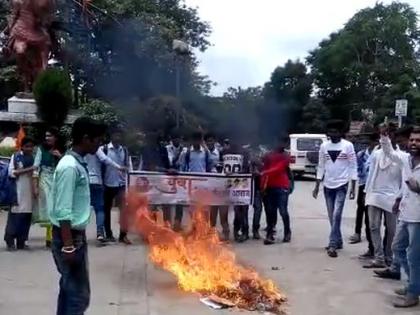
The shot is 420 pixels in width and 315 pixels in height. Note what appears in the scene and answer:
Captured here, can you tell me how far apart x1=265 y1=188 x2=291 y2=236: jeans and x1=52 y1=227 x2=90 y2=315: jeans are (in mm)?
5271

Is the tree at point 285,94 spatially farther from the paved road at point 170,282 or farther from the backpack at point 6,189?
the backpack at point 6,189

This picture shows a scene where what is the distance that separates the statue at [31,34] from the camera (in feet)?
48.3

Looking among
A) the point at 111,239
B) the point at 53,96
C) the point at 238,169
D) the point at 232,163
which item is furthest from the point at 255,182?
the point at 53,96

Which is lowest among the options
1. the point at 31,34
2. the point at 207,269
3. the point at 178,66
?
the point at 207,269

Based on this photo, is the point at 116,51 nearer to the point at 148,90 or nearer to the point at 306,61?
the point at 148,90

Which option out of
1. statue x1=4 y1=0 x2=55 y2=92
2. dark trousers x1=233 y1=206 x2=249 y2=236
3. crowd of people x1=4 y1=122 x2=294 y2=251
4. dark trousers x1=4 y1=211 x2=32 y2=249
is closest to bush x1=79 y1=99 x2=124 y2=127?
crowd of people x1=4 y1=122 x2=294 y2=251

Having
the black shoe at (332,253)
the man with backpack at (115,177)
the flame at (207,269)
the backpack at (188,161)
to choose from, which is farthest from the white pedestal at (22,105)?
the black shoe at (332,253)

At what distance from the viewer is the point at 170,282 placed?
22.9ft

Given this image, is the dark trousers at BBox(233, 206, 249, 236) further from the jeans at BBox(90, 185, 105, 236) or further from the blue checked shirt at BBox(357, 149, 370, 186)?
the jeans at BBox(90, 185, 105, 236)

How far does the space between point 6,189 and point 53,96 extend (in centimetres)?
503

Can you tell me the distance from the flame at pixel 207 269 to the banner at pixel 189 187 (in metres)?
0.77

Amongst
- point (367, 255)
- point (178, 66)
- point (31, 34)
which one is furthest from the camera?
point (31, 34)

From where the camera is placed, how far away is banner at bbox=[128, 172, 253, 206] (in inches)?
367

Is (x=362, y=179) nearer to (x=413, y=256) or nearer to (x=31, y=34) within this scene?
(x=413, y=256)
